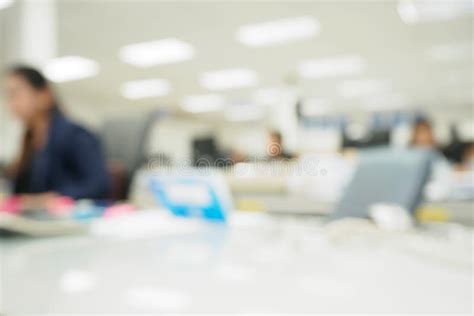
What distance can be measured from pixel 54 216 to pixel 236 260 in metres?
0.53

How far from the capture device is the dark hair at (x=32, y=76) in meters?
1.57

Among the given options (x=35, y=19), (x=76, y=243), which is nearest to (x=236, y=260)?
(x=76, y=243)

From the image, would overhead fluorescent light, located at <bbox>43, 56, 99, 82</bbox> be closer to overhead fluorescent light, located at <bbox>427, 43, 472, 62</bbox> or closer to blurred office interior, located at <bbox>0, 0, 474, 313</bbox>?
blurred office interior, located at <bbox>0, 0, 474, 313</bbox>

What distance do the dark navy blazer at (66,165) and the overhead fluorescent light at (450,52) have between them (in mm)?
5803

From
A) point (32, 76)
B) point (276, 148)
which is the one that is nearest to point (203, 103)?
point (276, 148)

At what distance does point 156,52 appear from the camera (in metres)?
6.02

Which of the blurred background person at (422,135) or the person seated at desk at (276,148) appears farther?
the blurred background person at (422,135)

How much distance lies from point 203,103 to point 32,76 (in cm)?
881

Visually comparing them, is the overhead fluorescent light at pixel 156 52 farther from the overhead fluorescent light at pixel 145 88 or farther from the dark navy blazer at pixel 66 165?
the dark navy blazer at pixel 66 165

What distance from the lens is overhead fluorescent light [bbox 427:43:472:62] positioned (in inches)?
230

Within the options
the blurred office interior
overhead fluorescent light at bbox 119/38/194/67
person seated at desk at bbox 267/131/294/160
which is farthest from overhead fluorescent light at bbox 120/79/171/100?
person seated at desk at bbox 267/131/294/160

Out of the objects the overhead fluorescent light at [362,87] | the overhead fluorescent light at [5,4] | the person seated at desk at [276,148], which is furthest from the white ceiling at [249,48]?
the person seated at desk at [276,148]

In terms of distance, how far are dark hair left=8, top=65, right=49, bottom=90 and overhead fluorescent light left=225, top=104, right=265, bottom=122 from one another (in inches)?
371

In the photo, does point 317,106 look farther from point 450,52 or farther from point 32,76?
point 32,76
